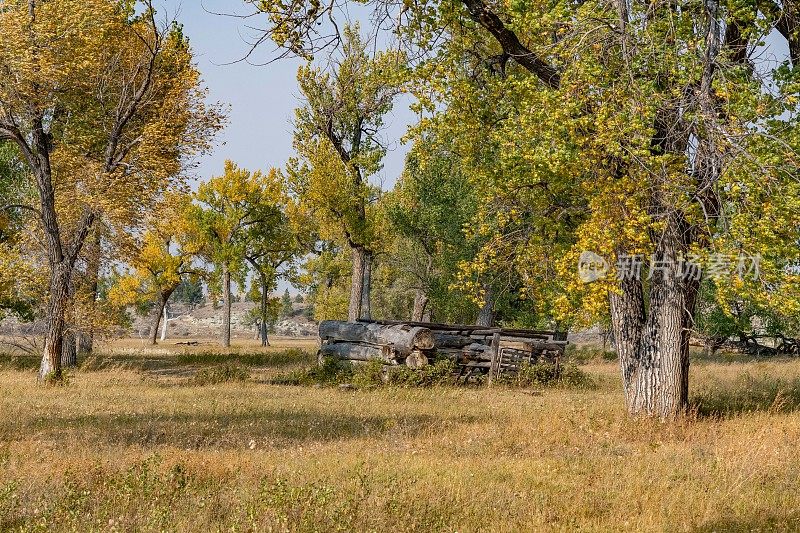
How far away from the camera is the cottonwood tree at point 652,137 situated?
32.7 feet

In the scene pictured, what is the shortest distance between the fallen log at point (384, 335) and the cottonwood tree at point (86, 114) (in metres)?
7.47

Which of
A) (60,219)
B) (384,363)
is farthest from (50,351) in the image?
(384,363)

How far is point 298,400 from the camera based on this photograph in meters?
16.5

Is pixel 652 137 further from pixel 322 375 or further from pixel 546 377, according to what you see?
pixel 322 375

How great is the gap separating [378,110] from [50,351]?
1644 centimetres

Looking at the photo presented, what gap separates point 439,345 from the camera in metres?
22.1

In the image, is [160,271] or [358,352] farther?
[160,271]

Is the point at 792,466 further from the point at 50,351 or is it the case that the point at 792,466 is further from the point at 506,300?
the point at 506,300

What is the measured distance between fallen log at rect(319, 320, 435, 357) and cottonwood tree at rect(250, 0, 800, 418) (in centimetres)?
875

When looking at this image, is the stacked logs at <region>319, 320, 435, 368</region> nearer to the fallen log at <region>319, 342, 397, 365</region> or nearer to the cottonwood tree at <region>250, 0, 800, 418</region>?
the fallen log at <region>319, 342, 397, 365</region>

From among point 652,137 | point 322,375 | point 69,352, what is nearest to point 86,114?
point 69,352

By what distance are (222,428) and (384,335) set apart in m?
10.5

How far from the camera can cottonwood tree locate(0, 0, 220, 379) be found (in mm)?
18516

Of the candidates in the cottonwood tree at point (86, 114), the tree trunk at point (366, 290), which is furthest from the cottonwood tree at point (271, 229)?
the cottonwood tree at point (86, 114)
